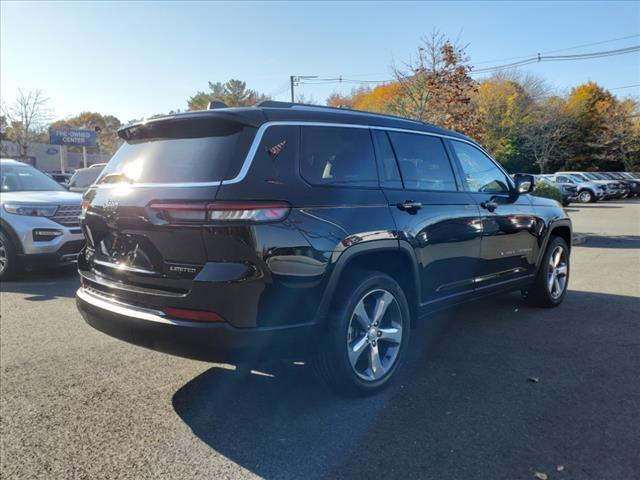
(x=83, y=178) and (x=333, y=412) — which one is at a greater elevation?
(x=83, y=178)

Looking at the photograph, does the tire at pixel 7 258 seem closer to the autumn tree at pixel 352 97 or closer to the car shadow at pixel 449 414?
the car shadow at pixel 449 414

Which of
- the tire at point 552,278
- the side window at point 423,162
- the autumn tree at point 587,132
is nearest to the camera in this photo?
the side window at point 423,162

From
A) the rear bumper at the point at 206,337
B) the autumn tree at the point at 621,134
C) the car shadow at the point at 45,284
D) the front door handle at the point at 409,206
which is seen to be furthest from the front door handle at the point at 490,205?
the autumn tree at the point at 621,134

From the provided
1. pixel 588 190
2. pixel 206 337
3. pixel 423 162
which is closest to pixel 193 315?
pixel 206 337

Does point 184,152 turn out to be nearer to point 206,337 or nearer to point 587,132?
point 206,337

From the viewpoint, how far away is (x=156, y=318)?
2.92 meters

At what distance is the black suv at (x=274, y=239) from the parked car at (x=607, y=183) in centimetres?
2872

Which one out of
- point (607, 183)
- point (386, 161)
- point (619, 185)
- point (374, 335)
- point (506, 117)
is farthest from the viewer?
point (506, 117)

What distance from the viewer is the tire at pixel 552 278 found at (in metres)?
5.60

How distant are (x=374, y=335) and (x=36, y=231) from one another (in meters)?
5.92

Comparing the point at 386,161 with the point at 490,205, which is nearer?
the point at 386,161

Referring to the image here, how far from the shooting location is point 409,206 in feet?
12.0

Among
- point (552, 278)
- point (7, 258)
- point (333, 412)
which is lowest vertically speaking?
point (333, 412)

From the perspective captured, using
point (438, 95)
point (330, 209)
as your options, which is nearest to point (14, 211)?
point (330, 209)
